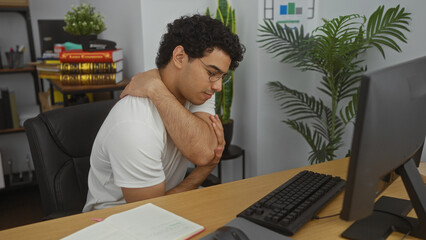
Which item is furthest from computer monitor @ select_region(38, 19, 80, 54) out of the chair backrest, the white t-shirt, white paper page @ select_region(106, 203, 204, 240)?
white paper page @ select_region(106, 203, 204, 240)

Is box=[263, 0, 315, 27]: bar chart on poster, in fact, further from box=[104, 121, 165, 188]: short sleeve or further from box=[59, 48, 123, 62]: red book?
box=[104, 121, 165, 188]: short sleeve

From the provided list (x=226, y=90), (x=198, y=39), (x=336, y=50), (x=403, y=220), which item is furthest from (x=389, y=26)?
(x=403, y=220)

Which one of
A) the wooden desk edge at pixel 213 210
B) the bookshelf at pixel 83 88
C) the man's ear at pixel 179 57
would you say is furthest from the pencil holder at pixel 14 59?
the wooden desk edge at pixel 213 210

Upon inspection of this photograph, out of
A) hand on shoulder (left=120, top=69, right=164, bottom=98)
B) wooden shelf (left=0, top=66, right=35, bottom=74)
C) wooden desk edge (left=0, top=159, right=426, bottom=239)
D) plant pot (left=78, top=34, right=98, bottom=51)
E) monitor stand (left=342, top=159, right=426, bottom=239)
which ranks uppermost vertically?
plant pot (left=78, top=34, right=98, bottom=51)

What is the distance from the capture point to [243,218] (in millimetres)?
983

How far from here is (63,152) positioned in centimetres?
136

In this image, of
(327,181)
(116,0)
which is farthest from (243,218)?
(116,0)

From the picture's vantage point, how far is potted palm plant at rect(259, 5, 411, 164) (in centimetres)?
180

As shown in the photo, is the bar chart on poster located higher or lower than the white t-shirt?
higher

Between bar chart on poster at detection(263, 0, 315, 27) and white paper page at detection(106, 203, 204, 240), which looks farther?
bar chart on poster at detection(263, 0, 315, 27)

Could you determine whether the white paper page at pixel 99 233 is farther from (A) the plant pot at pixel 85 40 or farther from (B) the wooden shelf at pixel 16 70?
(B) the wooden shelf at pixel 16 70

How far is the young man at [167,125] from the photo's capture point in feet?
3.82

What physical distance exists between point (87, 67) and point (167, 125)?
1.09 m

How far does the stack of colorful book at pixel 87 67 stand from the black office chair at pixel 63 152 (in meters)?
0.73
